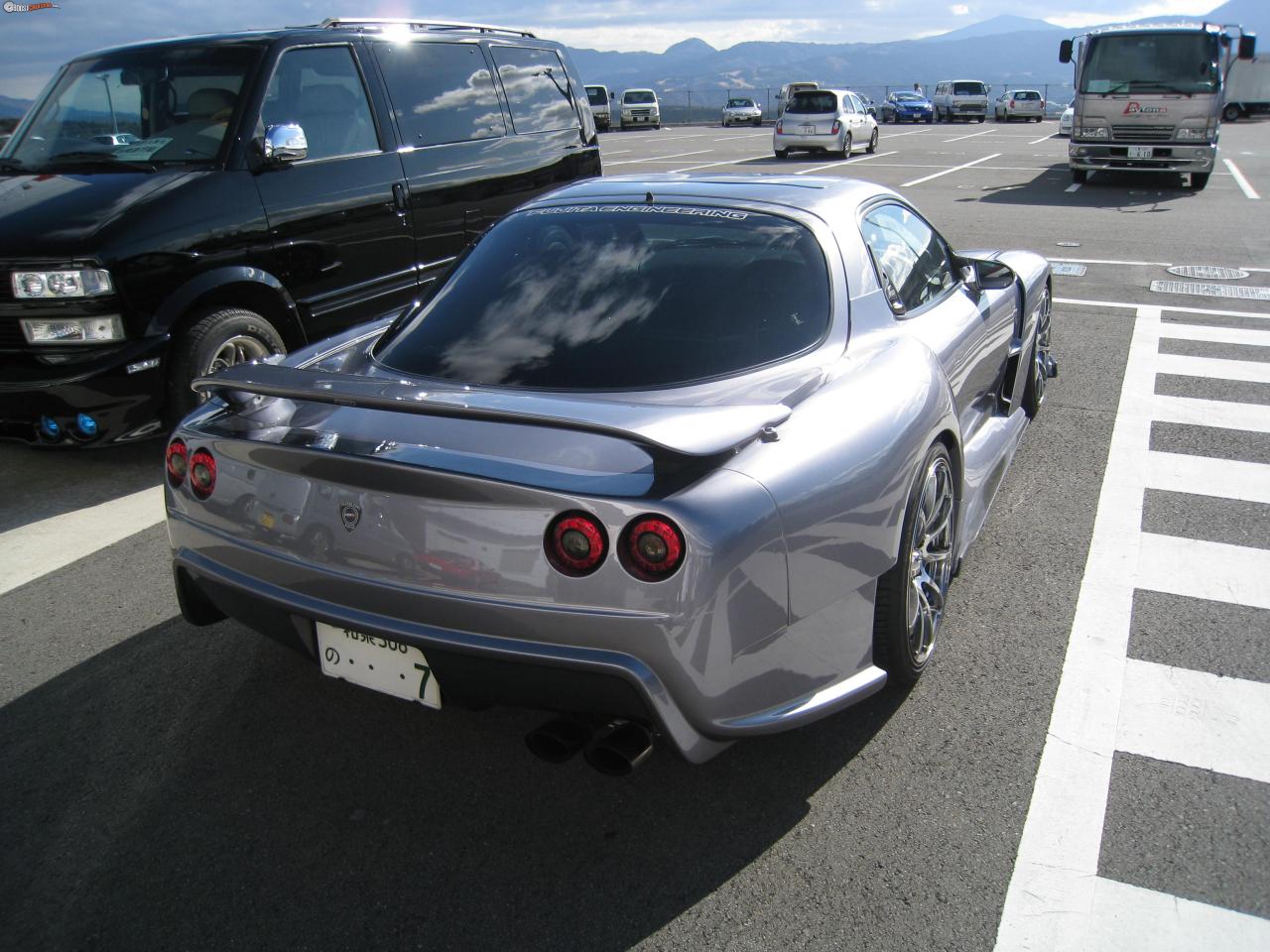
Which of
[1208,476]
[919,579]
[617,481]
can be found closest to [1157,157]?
[1208,476]

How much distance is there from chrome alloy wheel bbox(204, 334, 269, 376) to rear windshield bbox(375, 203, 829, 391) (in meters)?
2.13

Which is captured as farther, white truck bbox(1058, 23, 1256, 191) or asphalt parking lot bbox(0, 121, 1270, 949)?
white truck bbox(1058, 23, 1256, 191)

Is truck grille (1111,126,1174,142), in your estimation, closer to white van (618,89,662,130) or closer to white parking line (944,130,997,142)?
white parking line (944,130,997,142)

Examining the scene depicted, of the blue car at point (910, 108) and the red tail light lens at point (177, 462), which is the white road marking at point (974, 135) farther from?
the red tail light lens at point (177, 462)

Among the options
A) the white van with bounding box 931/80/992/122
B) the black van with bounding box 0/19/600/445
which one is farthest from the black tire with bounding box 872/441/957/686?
the white van with bounding box 931/80/992/122

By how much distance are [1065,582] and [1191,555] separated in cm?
65

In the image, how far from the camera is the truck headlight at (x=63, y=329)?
15.9 feet

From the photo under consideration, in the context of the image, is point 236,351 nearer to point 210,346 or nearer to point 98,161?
point 210,346

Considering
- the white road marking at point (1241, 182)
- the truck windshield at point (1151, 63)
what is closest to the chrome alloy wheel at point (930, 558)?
the white road marking at point (1241, 182)

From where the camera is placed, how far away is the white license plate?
2539 millimetres

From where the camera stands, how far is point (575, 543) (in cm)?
232

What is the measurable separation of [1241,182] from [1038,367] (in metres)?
16.3

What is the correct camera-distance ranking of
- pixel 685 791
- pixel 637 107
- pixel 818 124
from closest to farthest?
pixel 685 791
pixel 818 124
pixel 637 107

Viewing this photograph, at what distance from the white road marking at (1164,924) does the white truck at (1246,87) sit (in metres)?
51.3
